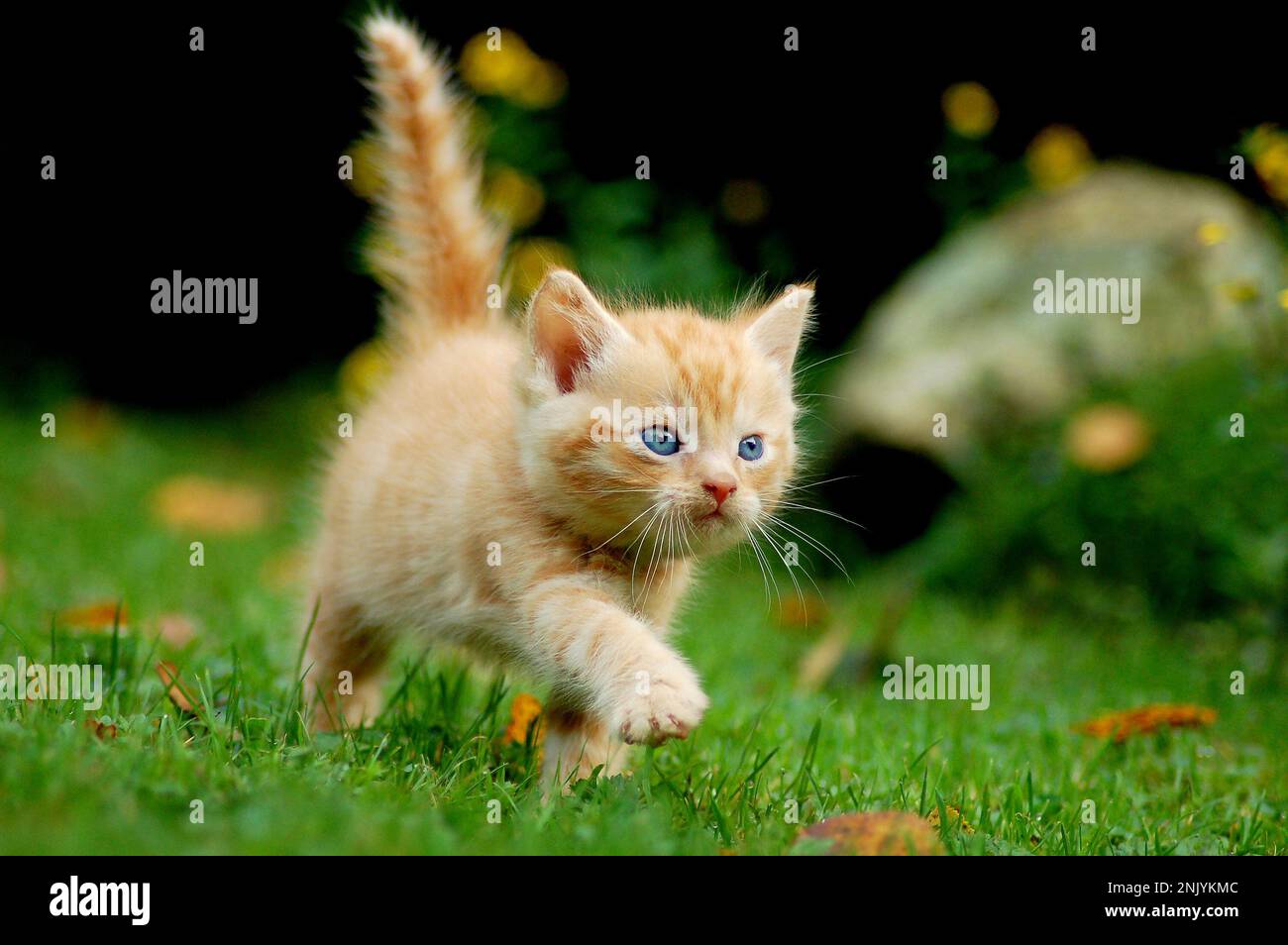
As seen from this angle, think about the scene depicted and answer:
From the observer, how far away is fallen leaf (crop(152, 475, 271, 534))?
589 cm

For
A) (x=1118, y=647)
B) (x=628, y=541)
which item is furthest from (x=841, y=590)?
(x=628, y=541)

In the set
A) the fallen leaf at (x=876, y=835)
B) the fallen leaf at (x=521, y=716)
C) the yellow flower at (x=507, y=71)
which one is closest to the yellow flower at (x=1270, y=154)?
the fallen leaf at (x=876, y=835)

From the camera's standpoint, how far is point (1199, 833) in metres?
2.84

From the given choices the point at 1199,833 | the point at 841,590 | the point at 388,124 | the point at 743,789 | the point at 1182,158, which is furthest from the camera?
the point at 1182,158

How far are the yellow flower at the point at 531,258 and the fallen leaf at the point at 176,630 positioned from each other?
1709 millimetres

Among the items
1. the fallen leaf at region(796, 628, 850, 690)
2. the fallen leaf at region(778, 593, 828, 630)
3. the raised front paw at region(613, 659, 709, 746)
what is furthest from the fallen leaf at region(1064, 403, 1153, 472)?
the raised front paw at region(613, 659, 709, 746)

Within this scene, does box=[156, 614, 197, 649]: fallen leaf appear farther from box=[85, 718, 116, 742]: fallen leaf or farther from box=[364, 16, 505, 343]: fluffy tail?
box=[364, 16, 505, 343]: fluffy tail

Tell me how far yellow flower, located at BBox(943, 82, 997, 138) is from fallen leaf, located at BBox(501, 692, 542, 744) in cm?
411

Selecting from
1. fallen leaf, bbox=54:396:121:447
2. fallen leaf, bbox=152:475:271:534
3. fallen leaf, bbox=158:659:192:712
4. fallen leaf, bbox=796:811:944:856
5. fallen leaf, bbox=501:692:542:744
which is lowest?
fallen leaf, bbox=796:811:944:856

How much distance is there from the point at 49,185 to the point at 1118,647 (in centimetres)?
665

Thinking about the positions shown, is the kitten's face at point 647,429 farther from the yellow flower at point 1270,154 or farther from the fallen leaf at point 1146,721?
the yellow flower at point 1270,154

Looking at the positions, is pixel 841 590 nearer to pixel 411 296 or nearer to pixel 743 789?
pixel 411 296

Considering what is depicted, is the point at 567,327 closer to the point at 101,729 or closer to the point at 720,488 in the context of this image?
the point at 720,488

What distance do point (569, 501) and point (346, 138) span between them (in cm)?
540
